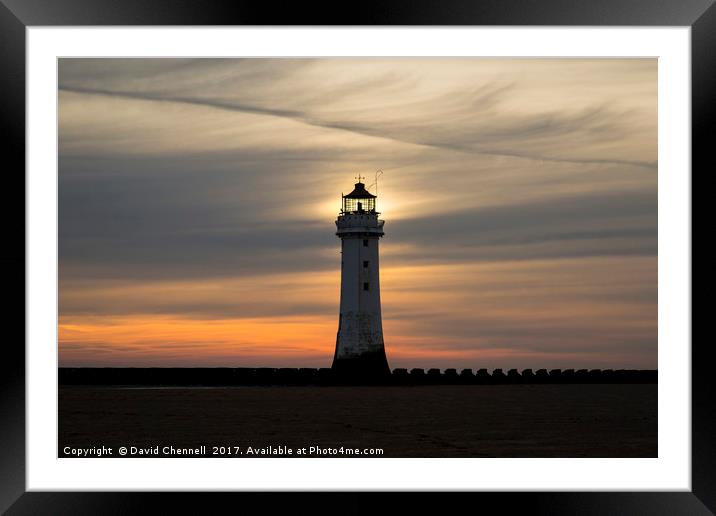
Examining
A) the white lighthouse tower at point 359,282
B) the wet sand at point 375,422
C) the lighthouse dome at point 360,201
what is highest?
the lighthouse dome at point 360,201

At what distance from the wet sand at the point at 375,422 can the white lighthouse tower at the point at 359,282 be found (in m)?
1.11

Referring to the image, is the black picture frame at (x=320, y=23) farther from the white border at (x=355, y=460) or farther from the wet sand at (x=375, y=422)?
the wet sand at (x=375, y=422)

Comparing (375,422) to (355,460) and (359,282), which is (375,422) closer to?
(359,282)

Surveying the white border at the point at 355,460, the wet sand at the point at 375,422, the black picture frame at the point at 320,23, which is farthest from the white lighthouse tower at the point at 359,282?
the black picture frame at the point at 320,23

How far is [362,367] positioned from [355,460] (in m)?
17.2

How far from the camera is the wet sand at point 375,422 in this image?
42.2 feet

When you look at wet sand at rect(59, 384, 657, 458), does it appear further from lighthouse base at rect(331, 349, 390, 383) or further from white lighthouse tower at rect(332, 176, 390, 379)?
white lighthouse tower at rect(332, 176, 390, 379)

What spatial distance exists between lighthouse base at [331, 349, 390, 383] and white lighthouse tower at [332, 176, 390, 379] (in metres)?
0.02

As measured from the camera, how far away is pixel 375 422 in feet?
51.9

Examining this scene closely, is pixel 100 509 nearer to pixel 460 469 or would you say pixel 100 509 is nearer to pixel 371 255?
pixel 460 469

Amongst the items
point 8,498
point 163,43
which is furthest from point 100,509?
point 163,43

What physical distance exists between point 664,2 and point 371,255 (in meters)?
16.6

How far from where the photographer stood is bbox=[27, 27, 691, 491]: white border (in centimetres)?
377

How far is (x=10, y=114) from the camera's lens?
12.3ft
